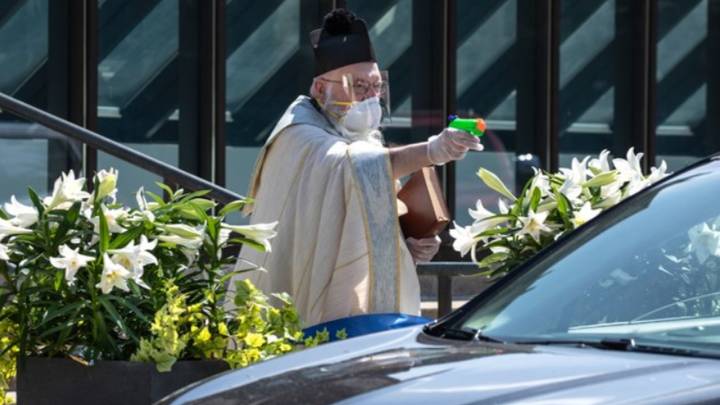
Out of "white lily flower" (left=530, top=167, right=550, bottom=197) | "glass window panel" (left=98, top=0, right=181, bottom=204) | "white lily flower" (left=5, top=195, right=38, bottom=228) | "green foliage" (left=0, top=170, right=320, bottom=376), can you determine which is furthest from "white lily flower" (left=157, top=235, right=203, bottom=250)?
"glass window panel" (left=98, top=0, right=181, bottom=204)

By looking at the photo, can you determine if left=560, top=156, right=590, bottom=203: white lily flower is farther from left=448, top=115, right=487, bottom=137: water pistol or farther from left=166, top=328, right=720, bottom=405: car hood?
left=166, top=328, right=720, bottom=405: car hood

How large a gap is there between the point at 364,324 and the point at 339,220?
17.2 inches

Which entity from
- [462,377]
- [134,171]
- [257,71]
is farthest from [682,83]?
[462,377]

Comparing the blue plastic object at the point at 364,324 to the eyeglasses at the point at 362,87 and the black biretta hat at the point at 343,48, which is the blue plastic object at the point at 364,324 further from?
the black biretta hat at the point at 343,48

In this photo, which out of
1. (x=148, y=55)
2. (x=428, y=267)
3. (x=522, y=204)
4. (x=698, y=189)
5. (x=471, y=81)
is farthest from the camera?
(x=471, y=81)

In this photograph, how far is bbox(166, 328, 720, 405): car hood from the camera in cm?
315

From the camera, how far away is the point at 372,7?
1261 centimetres

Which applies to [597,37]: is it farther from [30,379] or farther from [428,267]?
[30,379]

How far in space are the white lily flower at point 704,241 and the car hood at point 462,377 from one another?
0.59 m

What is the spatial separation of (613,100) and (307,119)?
7589 millimetres

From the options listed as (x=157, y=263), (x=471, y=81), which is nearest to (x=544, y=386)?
(x=157, y=263)

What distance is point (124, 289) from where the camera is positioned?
5125 millimetres

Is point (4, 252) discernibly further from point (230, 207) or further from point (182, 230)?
point (230, 207)

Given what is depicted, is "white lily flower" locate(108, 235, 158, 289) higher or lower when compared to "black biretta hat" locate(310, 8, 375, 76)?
lower
